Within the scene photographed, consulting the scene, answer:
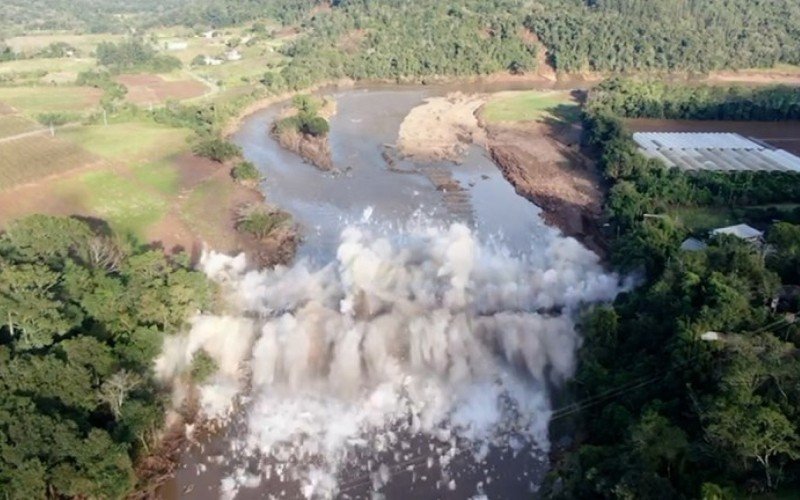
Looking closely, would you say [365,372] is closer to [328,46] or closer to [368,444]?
[368,444]

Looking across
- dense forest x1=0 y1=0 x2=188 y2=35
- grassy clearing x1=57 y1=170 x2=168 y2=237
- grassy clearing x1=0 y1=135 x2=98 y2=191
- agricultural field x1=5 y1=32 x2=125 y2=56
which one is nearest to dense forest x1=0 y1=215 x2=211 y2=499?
grassy clearing x1=57 y1=170 x2=168 y2=237

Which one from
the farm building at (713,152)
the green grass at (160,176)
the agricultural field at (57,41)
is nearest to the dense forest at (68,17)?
the agricultural field at (57,41)

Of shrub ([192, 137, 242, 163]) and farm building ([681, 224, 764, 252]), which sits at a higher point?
farm building ([681, 224, 764, 252])

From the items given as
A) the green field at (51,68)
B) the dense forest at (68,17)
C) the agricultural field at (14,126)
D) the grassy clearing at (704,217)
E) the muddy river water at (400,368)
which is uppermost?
the dense forest at (68,17)

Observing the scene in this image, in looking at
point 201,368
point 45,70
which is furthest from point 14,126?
point 201,368

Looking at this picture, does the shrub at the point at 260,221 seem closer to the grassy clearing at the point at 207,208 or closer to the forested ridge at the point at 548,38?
the grassy clearing at the point at 207,208

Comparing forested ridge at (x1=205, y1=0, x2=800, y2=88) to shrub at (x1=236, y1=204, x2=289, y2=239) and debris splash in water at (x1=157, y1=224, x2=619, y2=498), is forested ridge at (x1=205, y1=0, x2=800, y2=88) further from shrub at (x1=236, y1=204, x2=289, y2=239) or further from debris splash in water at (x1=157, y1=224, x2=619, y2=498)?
debris splash in water at (x1=157, y1=224, x2=619, y2=498)
